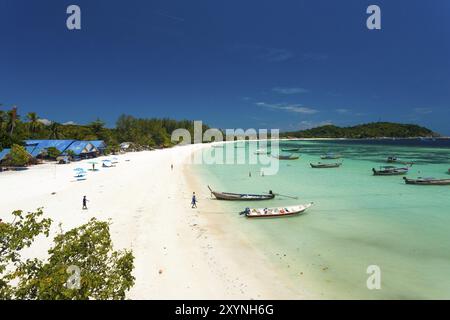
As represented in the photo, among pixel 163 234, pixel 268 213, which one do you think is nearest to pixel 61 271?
pixel 163 234

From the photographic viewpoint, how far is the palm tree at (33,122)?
205 feet

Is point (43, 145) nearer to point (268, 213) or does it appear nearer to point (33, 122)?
point (33, 122)

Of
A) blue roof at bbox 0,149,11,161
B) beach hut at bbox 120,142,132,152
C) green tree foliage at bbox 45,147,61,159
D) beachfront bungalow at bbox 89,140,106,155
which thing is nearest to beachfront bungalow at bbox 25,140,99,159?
green tree foliage at bbox 45,147,61,159

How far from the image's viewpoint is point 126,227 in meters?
18.7

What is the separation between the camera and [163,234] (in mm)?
17812

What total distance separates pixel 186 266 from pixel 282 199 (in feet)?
54.8

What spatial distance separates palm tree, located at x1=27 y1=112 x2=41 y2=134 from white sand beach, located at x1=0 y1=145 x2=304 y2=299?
114 ft

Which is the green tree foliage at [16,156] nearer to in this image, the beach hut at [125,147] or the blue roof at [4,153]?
the blue roof at [4,153]

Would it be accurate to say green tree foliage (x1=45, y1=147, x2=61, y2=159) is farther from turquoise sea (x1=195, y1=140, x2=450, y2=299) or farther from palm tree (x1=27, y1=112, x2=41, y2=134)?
turquoise sea (x1=195, y1=140, x2=450, y2=299)

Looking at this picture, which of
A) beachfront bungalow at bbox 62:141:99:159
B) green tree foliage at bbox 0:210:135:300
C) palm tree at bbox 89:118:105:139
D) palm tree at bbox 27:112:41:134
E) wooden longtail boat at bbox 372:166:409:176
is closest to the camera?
green tree foliage at bbox 0:210:135:300

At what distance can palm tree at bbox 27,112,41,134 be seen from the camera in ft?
205

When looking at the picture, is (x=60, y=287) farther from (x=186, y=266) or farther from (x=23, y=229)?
(x=186, y=266)
